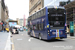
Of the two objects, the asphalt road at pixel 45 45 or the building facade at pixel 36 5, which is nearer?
the asphalt road at pixel 45 45

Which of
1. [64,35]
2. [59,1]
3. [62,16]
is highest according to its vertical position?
[59,1]

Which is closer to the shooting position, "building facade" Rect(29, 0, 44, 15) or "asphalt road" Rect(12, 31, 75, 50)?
"asphalt road" Rect(12, 31, 75, 50)

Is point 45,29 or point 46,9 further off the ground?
point 46,9

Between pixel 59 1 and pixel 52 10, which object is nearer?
pixel 52 10

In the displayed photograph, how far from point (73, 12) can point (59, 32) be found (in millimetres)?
13083

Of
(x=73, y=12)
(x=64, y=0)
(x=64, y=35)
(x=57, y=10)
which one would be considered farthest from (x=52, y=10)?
(x=64, y=0)

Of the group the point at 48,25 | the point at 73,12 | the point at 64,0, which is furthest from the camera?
the point at 64,0

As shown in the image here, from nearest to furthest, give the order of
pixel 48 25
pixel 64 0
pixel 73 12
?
pixel 48 25 < pixel 73 12 < pixel 64 0

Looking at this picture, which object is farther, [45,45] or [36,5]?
[36,5]

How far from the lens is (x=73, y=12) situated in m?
25.8

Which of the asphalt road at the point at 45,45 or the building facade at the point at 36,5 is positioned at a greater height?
the building facade at the point at 36,5

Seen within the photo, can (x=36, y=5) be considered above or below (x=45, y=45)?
above

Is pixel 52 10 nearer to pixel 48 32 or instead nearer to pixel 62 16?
pixel 62 16

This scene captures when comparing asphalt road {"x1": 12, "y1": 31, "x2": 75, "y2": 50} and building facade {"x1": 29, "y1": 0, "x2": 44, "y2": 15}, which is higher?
→ building facade {"x1": 29, "y1": 0, "x2": 44, "y2": 15}
